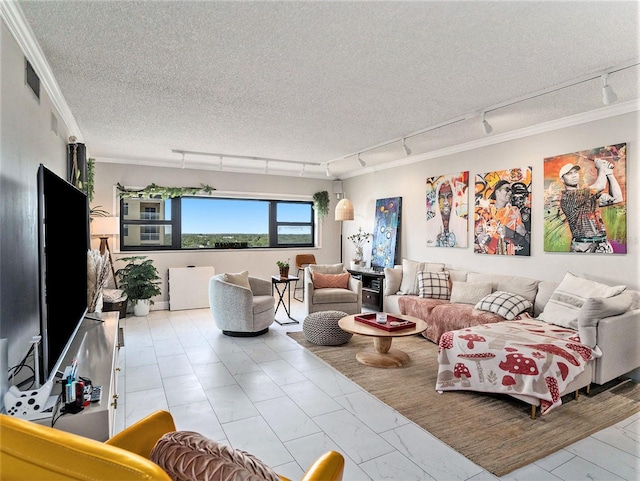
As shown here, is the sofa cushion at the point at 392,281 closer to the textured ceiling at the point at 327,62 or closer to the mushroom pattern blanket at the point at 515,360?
the textured ceiling at the point at 327,62

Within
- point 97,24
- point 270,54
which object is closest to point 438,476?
point 270,54

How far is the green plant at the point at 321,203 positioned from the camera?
7.93m

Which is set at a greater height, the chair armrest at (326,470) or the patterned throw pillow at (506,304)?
the patterned throw pillow at (506,304)

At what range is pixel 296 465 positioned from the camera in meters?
2.23

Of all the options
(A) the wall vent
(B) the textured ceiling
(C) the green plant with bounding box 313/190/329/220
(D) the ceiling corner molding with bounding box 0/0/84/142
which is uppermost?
(B) the textured ceiling

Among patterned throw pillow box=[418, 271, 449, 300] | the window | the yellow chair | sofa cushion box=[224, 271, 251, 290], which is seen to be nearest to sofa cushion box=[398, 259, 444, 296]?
patterned throw pillow box=[418, 271, 449, 300]

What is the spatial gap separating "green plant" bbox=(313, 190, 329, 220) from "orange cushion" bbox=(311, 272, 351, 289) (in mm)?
2390

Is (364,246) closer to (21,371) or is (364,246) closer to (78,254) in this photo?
(78,254)

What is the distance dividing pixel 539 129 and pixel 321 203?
4.38m

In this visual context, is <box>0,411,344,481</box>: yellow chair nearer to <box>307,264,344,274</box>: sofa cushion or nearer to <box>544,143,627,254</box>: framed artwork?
<box>544,143,627,254</box>: framed artwork

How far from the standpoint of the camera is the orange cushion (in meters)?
5.76

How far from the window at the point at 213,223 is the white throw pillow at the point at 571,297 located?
16.7 feet

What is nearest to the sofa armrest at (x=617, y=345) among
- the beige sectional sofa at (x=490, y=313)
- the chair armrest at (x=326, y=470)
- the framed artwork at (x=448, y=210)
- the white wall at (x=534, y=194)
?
the beige sectional sofa at (x=490, y=313)

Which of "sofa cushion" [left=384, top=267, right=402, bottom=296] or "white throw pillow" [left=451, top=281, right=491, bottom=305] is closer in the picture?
"white throw pillow" [left=451, top=281, right=491, bottom=305]
